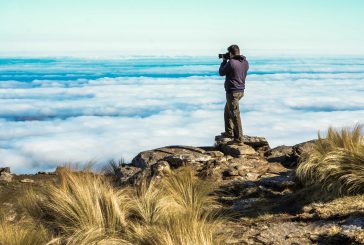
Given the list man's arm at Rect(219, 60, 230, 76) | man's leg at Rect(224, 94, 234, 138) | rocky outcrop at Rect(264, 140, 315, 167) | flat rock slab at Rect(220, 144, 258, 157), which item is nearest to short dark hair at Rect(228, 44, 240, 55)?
man's arm at Rect(219, 60, 230, 76)

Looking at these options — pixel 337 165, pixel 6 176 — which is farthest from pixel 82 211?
pixel 6 176

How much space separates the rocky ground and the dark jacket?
1.71m

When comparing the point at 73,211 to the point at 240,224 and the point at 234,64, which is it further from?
the point at 234,64

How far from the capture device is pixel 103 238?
22.9 feet

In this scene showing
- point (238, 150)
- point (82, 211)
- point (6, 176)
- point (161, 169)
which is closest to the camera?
point (82, 211)

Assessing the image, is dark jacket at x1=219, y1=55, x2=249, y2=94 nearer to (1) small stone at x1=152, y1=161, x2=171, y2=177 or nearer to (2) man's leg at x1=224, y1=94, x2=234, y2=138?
(2) man's leg at x1=224, y1=94, x2=234, y2=138

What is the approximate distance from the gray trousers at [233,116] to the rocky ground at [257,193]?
0.39 meters

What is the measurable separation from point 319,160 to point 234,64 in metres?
4.46

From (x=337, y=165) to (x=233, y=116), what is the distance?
5.17 meters

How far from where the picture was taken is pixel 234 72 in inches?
541

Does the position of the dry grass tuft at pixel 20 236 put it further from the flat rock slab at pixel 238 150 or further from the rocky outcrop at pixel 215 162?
the flat rock slab at pixel 238 150

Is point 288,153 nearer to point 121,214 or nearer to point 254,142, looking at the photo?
point 254,142

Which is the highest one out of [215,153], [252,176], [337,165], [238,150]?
[337,165]

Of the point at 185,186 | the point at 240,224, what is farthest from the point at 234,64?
the point at 240,224
